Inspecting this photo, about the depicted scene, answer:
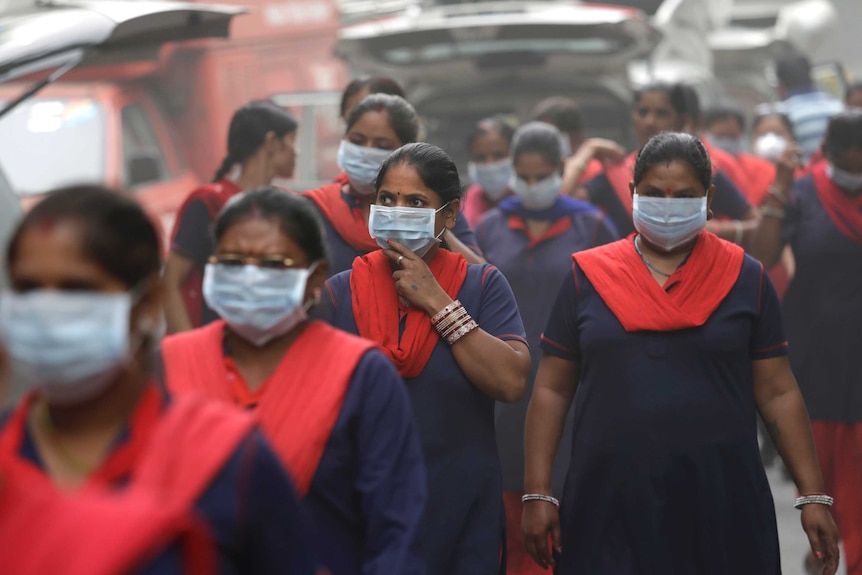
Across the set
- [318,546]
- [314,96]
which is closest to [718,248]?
[318,546]

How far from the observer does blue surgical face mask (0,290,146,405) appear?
7.15 ft

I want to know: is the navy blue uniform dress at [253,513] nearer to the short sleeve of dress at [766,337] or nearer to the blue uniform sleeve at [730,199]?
the short sleeve of dress at [766,337]

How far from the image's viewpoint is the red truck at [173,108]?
1011cm

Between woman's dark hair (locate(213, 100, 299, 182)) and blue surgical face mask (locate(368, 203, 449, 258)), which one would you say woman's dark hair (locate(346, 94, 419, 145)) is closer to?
woman's dark hair (locate(213, 100, 299, 182))

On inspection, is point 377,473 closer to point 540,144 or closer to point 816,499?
point 816,499

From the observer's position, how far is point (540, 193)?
6.60m

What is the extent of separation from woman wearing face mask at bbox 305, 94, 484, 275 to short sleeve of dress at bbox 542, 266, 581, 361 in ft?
2.21

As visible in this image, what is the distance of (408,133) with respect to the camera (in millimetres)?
5090

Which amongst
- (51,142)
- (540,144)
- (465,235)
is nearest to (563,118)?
(540,144)

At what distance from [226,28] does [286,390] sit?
3.52 meters

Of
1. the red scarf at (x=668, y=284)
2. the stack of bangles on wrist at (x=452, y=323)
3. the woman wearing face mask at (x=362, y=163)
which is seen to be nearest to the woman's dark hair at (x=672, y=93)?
the woman wearing face mask at (x=362, y=163)

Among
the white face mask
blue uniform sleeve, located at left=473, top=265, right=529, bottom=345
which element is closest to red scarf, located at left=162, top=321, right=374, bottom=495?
blue uniform sleeve, located at left=473, top=265, right=529, bottom=345

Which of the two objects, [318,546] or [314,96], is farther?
[314,96]

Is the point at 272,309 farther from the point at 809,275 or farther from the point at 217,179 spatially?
the point at 809,275
